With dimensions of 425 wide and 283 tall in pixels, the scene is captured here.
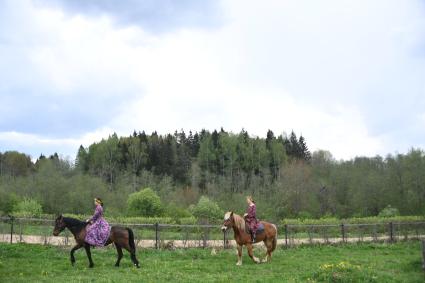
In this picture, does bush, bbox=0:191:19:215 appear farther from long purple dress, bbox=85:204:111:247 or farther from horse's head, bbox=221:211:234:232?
horse's head, bbox=221:211:234:232

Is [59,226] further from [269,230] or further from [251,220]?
[269,230]

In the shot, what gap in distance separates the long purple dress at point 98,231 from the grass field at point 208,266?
2.60ft

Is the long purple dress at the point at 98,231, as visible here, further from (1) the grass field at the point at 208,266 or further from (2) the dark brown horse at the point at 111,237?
(1) the grass field at the point at 208,266

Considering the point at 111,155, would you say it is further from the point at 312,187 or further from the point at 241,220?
the point at 241,220

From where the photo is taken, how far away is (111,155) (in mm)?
93188

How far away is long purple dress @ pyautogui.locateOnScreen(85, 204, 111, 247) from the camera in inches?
569

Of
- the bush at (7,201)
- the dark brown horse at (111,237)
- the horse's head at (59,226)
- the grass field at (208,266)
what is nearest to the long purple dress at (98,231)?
the dark brown horse at (111,237)

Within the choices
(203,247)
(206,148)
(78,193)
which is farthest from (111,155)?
(203,247)

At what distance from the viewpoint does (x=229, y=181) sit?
→ 77062 millimetres

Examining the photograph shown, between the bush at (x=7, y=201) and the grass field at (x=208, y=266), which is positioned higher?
the bush at (x=7, y=201)

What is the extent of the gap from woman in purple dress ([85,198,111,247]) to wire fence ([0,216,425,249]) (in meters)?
5.23

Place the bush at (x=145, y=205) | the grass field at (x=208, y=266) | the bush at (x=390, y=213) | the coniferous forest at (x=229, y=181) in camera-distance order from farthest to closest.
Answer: the coniferous forest at (x=229, y=181) < the bush at (x=390, y=213) < the bush at (x=145, y=205) < the grass field at (x=208, y=266)

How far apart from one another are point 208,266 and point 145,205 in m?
27.1

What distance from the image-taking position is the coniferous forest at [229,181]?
49344 millimetres
